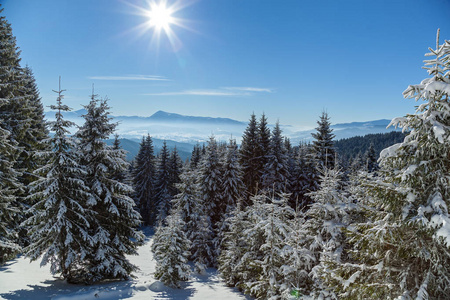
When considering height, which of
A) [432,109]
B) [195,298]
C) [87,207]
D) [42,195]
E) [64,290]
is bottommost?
[195,298]

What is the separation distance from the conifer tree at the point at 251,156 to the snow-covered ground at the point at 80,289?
17.8 meters

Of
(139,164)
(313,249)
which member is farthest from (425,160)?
(139,164)

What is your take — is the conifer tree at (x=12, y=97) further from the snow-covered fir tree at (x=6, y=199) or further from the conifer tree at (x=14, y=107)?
the snow-covered fir tree at (x=6, y=199)

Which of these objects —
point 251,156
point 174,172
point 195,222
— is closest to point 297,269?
point 195,222

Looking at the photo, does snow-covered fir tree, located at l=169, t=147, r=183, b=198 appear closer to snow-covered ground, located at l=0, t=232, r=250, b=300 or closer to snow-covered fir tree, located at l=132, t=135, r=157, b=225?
snow-covered fir tree, located at l=132, t=135, r=157, b=225

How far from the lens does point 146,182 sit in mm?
46531

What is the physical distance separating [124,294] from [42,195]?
6610mm

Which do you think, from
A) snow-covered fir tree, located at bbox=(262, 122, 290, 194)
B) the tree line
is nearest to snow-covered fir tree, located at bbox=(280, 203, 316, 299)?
the tree line

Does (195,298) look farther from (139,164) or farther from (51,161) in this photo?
(139,164)

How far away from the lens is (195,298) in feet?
47.7

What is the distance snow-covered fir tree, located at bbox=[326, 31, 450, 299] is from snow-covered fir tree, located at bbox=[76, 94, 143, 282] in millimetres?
12657

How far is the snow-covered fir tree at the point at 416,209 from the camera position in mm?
6160

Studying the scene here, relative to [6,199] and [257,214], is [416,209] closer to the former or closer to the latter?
[257,214]

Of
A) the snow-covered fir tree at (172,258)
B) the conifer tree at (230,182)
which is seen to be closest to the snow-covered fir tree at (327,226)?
the snow-covered fir tree at (172,258)
